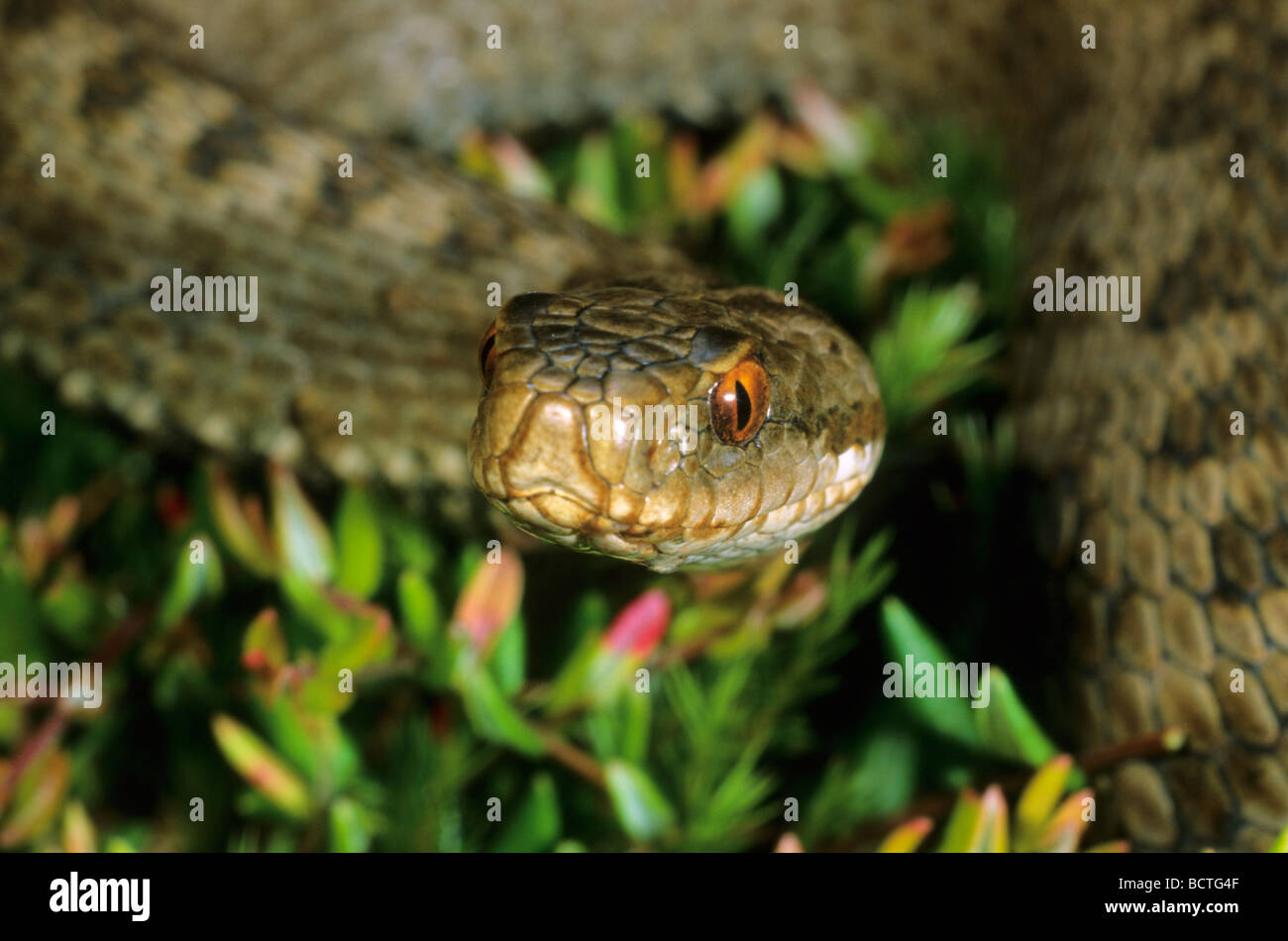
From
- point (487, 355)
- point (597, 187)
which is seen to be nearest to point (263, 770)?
point (487, 355)

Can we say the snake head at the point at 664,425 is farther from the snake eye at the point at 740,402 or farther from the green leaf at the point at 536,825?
the green leaf at the point at 536,825

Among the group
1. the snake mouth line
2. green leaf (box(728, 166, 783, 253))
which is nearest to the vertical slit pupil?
the snake mouth line

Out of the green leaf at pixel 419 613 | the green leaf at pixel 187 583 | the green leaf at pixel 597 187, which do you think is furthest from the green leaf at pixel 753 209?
the green leaf at pixel 187 583

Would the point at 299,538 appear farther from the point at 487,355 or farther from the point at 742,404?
the point at 742,404

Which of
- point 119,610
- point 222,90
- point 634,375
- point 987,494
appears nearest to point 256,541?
point 119,610

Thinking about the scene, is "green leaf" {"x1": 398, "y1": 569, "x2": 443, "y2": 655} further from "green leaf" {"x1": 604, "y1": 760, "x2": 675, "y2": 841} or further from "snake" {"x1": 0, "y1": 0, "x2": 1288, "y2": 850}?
"green leaf" {"x1": 604, "y1": 760, "x2": 675, "y2": 841}
